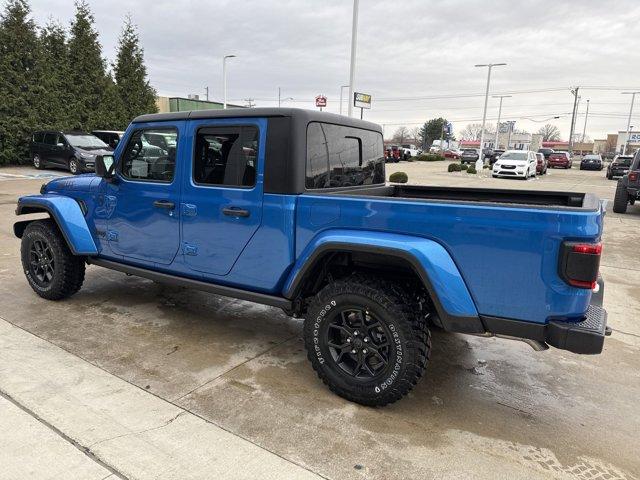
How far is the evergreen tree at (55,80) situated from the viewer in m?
21.5

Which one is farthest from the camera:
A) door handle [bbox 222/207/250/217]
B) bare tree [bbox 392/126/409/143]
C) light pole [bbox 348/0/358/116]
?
bare tree [bbox 392/126/409/143]

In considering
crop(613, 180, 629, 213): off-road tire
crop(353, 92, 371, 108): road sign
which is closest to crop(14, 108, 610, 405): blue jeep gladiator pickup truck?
crop(613, 180, 629, 213): off-road tire

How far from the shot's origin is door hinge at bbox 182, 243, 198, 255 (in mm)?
3666

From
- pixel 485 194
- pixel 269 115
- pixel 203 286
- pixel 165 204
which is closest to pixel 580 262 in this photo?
pixel 485 194

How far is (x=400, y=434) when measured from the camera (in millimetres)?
2725

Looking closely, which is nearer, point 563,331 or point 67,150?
point 563,331

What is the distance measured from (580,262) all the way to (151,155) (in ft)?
10.7

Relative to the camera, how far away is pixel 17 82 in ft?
67.8

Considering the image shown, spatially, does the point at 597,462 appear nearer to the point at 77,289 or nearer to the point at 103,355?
the point at 103,355

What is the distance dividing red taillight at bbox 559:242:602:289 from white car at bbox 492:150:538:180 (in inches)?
951

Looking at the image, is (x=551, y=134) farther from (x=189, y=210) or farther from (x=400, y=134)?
(x=189, y=210)

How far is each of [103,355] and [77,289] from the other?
1.44m

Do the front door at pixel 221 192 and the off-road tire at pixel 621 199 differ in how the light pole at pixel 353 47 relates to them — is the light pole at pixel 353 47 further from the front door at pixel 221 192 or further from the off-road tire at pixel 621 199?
the front door at pixel 221 192

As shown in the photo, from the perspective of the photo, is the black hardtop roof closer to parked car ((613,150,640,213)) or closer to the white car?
parked car ((613,150,640,213))
